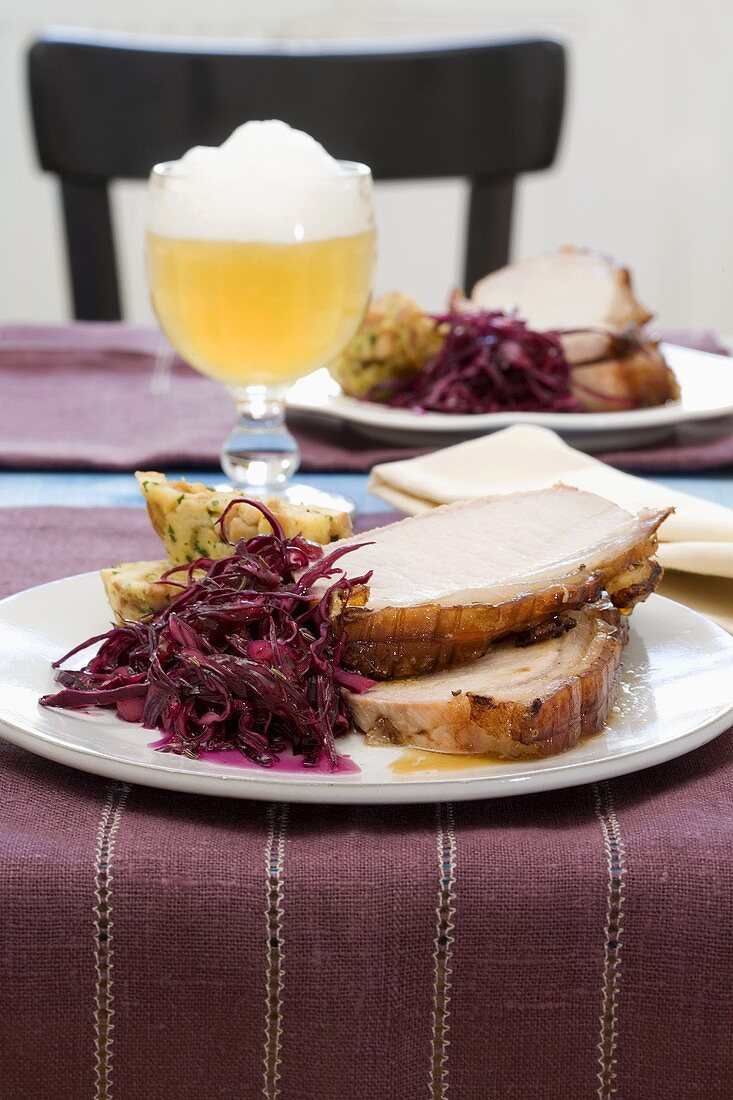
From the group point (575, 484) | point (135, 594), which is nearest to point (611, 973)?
point (135, 594)

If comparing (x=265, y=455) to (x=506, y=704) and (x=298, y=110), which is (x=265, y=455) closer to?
(x=506, y=704)

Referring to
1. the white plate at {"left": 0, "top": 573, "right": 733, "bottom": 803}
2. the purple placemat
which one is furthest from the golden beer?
the white plate at {"left": 0, "top": 573, "right": 733, "bottom": 803}

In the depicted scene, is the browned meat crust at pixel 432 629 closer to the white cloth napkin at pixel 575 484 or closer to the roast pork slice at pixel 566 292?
the white cloth napkin at pixel 575 484

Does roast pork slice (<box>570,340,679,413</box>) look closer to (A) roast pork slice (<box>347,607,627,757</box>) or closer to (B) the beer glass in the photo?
(B) the beer glass

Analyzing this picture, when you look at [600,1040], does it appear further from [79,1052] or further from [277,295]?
[277,295]

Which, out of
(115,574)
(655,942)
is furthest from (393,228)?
(655,942)
